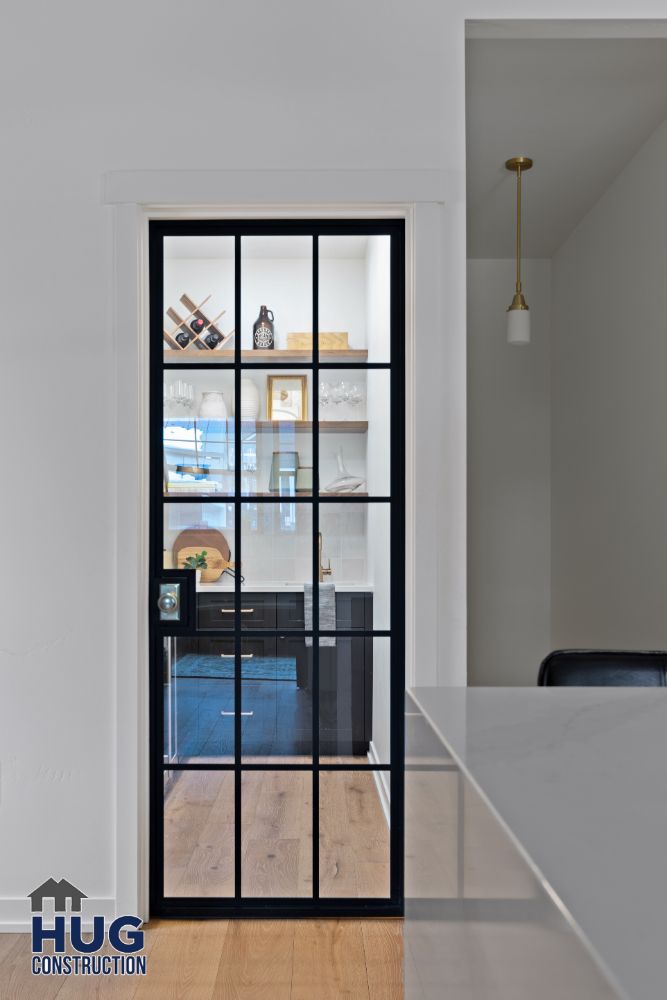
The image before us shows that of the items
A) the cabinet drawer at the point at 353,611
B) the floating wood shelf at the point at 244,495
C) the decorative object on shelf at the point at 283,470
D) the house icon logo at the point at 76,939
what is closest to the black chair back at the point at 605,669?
the cabinet drawer at the point at 353,611

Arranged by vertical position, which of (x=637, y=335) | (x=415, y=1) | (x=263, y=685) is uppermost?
(x=415, y=1)

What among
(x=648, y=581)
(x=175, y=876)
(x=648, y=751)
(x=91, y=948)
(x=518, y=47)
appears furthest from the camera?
(x=648, y=581)

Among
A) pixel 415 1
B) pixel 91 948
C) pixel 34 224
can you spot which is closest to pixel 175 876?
pixel 91 948

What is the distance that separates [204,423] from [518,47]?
5.27 feet

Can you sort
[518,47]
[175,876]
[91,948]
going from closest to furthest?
[91,948] < [175,876] < [518,47]

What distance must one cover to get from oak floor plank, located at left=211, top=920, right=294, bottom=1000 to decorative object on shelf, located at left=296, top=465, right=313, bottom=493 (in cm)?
124

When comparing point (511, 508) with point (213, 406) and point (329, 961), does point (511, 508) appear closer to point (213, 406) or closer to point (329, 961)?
point (213, 406)

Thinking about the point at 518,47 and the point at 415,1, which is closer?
the point at 415,1

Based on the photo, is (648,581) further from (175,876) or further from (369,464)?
(175,876)

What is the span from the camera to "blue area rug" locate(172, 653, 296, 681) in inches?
87.4

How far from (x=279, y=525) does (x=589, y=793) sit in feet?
6.19

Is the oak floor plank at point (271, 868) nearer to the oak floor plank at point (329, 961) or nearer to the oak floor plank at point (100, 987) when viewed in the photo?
the oak floor plank at point (329, 961)

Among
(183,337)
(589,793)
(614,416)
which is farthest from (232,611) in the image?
(614,416)

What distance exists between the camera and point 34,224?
2123 millimetres
